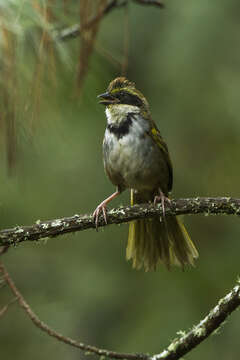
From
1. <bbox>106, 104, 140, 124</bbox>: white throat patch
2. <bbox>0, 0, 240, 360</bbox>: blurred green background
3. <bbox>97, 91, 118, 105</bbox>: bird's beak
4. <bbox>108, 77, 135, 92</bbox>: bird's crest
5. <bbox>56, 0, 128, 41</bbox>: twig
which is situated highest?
<bbox>56, 0, 128, 41</bbox>: twig

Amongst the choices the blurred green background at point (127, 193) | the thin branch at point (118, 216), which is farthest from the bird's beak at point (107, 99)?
the thin branch at point (118, 216)

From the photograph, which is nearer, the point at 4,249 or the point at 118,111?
the point at 4,249

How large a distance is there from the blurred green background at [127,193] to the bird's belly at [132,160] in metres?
0.89

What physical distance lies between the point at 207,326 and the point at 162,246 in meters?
1.20

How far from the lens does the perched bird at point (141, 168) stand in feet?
12.1

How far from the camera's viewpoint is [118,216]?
2.97 meters

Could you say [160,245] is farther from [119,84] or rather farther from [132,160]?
[119,84]

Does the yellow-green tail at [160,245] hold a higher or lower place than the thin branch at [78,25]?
lower

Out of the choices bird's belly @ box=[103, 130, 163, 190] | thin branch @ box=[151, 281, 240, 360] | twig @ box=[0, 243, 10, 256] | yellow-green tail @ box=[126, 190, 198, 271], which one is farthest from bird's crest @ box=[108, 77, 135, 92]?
thin branch @ box=[151, 281, 240, 360]

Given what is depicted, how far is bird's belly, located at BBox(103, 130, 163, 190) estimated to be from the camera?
3826 mm

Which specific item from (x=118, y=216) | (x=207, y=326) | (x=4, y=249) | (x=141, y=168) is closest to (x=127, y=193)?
(x=141, y=168)

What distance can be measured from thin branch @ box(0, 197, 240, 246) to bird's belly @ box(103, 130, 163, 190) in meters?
0.76

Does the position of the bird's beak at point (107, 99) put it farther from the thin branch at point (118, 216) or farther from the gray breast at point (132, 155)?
the thin branch at point (118, 216)

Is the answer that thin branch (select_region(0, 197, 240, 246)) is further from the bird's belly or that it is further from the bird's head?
the bird's head
